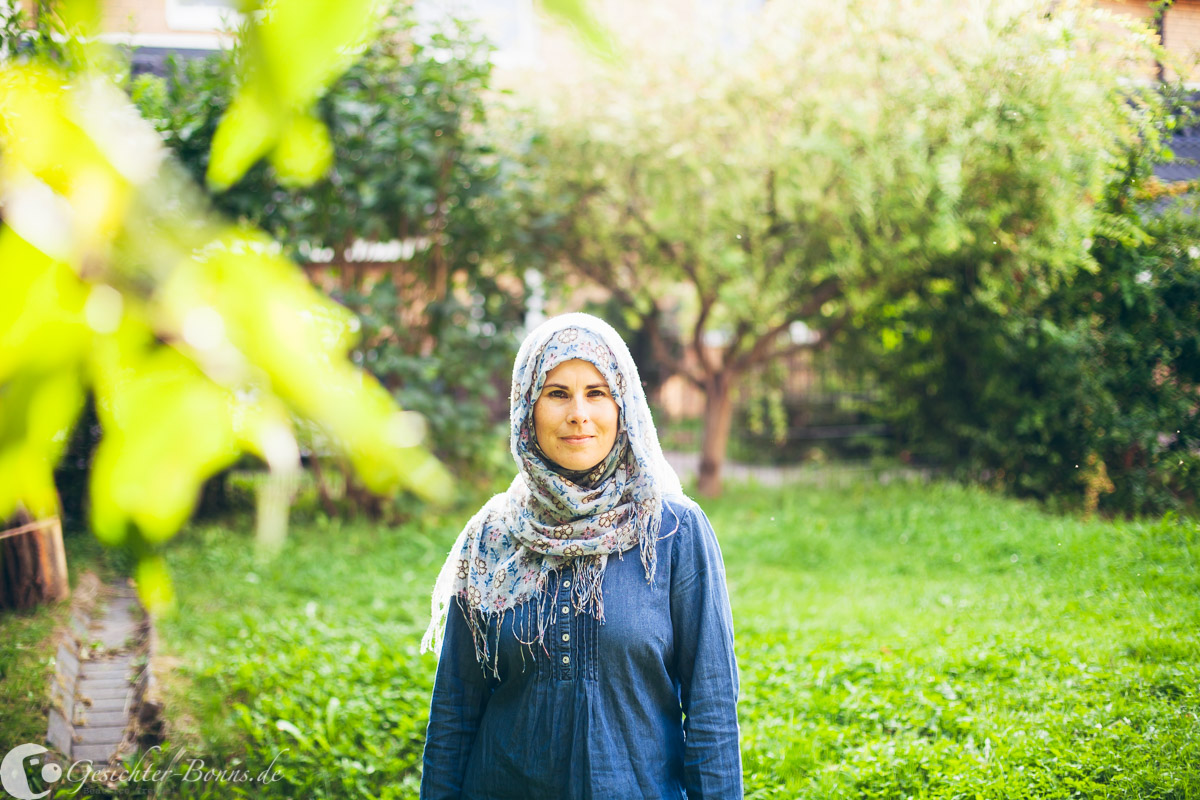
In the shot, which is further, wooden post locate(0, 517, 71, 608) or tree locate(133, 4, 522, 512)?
tree locate(133, 4, 522, 512)

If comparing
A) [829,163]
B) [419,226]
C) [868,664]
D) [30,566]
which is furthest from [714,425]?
[30,566]

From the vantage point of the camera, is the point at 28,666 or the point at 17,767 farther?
the point at 28,666

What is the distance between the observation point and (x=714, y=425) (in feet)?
30.5

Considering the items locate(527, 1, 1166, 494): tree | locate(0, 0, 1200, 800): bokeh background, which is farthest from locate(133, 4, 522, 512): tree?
locate(527, 1, 1166, 494): tree

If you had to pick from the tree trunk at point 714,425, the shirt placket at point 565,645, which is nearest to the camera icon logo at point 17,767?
the shirt placket at point 565,645

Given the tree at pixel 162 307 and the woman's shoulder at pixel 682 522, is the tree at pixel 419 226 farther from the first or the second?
the tree at pixel 162 307

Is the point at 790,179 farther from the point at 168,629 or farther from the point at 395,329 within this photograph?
the point at 168,629

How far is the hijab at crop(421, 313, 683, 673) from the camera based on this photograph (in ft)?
6.77

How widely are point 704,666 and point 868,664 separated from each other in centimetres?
261

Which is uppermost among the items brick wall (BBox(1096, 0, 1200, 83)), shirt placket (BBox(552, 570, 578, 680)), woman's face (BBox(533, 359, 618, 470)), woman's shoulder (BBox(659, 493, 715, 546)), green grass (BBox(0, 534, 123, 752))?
brick wall (BBox(1096, 0, 1200, 83))

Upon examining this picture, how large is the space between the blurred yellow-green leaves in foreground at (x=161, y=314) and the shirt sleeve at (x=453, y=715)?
1.63 metres

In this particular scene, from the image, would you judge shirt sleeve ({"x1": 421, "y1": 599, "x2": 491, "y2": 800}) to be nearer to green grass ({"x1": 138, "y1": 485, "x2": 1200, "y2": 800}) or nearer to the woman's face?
the woman's face

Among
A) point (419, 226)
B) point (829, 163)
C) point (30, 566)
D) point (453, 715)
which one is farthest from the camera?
point (419, 226)

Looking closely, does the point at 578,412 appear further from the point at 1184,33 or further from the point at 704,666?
the point at 1184,33
